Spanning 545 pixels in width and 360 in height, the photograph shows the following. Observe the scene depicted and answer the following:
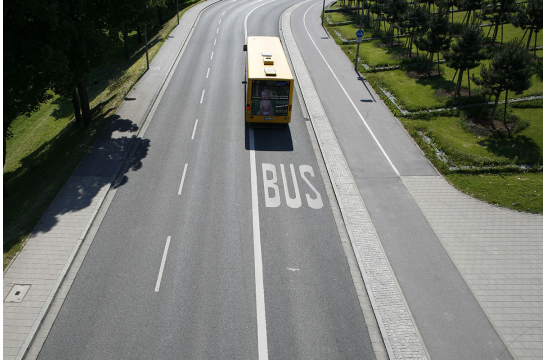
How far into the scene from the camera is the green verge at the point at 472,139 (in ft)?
53.1

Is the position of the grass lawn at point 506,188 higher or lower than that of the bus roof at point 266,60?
lower

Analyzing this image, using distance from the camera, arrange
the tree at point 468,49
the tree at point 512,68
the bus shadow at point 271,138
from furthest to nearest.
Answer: the tree at point 468,49 < the bus shadow at point 271,138 < the tree at point 512,68

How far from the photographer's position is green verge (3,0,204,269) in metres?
14.7

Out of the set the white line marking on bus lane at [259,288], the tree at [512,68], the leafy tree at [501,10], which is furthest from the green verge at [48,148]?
the leafy tree at [501,10]

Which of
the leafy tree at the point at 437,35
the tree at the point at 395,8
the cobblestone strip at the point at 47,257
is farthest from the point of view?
the tree at the point at 395,8

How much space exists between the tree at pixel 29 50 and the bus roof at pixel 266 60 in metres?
9.19

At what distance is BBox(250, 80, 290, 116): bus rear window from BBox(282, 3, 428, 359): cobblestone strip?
2557 millimetres

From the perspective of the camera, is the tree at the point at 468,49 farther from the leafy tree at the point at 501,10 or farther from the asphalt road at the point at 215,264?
the asphalt road at the point at 215,264

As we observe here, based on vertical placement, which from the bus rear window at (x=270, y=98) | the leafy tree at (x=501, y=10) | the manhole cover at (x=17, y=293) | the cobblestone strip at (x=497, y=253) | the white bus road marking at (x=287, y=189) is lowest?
the cobblestone strip at (x=497, y=253)

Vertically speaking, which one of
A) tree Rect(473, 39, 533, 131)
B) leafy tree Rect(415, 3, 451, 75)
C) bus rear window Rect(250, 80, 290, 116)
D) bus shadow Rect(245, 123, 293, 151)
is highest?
leafy tree Rect(415, 3, 451, 75)

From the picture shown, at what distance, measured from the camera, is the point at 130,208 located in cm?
1476

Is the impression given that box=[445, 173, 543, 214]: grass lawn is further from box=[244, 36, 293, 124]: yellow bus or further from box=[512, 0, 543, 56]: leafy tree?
box=[512, 0, 543, 56]: leafy tree

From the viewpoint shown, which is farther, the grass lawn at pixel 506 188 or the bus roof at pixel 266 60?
the bus roof at pixel 266 60

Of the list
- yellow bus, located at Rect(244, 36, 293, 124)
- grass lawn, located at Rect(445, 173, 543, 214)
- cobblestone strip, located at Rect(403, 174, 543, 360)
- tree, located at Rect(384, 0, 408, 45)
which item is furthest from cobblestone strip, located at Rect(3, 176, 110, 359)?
tree, located at Rect(384, 0, 408, 45)
